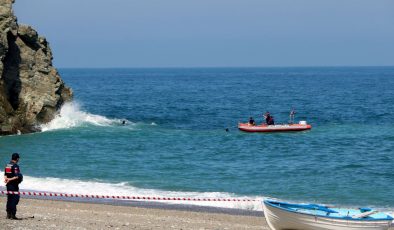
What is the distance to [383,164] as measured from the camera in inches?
1383

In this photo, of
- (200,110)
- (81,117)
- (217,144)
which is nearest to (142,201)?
(217,144)

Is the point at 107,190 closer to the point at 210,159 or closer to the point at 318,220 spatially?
the point at 210,159

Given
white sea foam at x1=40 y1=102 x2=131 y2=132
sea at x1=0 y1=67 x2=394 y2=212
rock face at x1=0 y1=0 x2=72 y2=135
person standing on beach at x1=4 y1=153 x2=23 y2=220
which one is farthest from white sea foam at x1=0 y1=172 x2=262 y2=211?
white sea foam at x1=40 y1=102 x2=131 y2=132

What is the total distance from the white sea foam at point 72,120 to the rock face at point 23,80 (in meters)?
0.66

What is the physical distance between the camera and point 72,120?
52.6 meters

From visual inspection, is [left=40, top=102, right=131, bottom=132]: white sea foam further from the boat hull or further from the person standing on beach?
the person standing on beach

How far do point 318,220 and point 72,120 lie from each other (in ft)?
120

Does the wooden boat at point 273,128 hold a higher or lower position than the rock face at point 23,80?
lower

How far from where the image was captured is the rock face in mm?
43781

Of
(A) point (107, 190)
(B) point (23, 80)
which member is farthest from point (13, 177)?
(B) point (23, 80)

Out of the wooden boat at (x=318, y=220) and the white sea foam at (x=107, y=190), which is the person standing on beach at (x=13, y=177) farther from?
the white sea foam at (x=107, y=190)

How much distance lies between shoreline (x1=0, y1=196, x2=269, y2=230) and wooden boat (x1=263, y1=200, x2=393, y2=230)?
1901 mm

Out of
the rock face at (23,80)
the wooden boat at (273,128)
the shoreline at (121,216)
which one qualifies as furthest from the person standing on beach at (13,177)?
the wooden boat at (273,128)

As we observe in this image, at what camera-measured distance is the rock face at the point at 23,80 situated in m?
43.8
